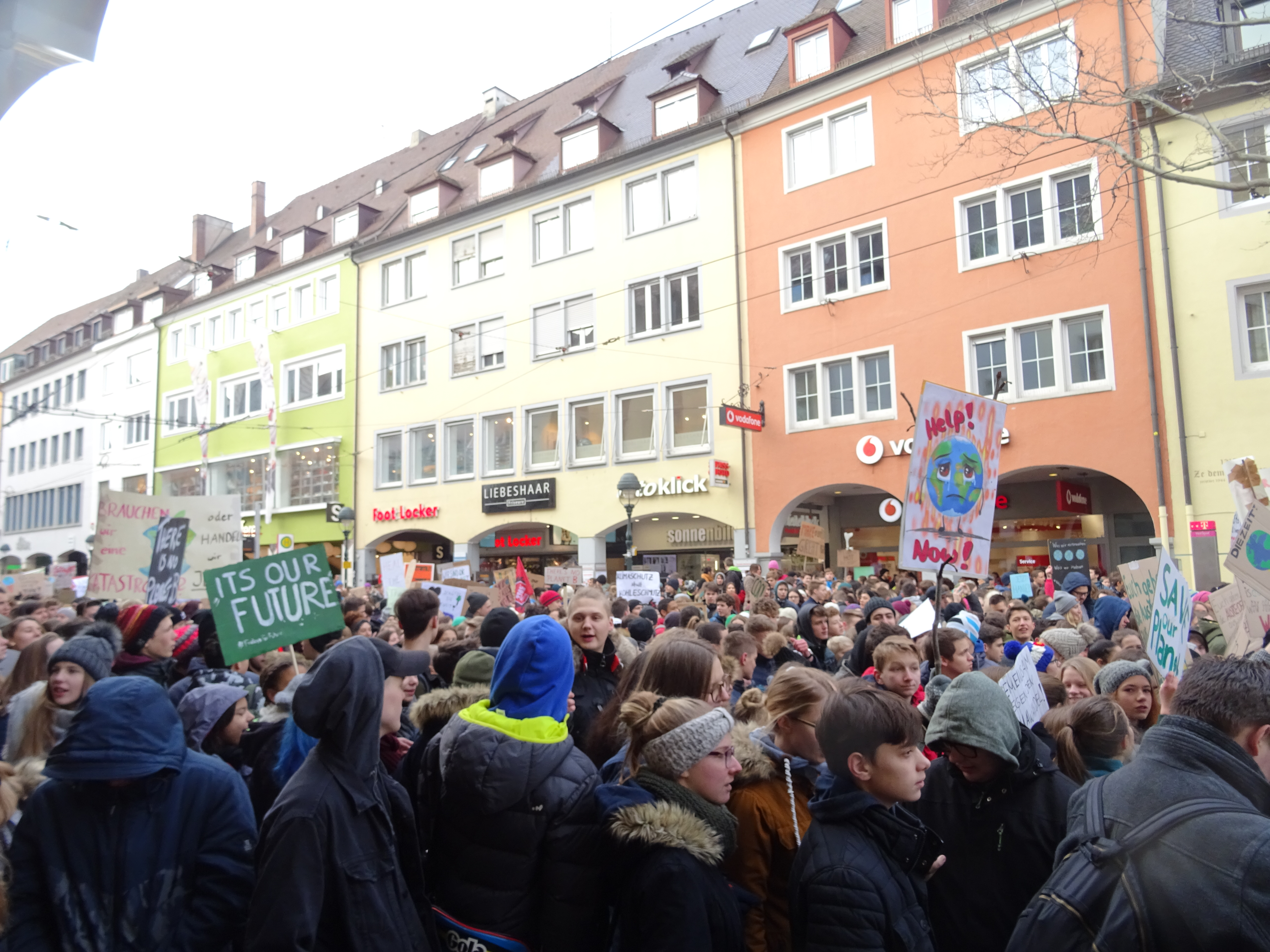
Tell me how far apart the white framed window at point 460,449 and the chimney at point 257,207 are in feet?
62.1

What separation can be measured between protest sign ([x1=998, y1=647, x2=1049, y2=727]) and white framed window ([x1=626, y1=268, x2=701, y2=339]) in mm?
20153

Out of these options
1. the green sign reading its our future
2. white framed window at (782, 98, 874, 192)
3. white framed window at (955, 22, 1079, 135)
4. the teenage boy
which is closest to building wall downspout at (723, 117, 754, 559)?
white framed window at (782, 98, 874, 192)

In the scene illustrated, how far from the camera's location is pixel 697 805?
269 centimetres

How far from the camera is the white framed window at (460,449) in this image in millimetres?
28719

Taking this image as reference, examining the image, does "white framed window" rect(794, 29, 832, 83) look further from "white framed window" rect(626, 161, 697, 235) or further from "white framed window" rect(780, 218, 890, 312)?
"white framed window" rect(780, 218, 890, 312)

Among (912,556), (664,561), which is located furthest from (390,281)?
(912,556)

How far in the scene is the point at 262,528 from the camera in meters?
34.0

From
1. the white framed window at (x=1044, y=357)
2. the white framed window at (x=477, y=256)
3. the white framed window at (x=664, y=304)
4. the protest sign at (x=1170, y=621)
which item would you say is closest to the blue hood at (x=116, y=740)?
the protest sign at (x=1170, y=621)

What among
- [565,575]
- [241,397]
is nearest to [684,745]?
[565,575]

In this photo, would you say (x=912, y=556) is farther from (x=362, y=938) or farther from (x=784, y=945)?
(x=362, y=938)

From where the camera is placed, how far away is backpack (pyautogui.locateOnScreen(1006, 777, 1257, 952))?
1.87 m

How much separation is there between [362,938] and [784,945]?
127 centimetres

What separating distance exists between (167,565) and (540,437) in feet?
61.2

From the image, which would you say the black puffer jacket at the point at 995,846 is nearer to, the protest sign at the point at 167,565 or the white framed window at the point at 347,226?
the protest sign at the point at 167,565
